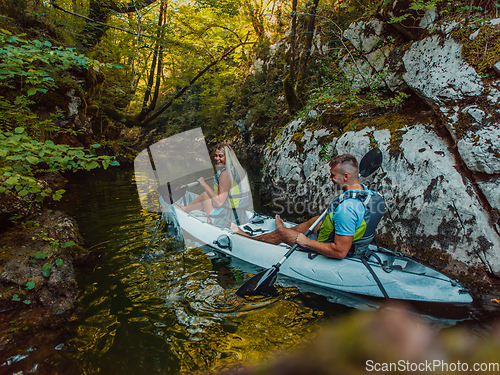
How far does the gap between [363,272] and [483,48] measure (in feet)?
13.1

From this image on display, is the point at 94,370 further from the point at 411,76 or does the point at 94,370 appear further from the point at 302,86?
the point at 302,86

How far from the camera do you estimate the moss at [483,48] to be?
395 centimetres

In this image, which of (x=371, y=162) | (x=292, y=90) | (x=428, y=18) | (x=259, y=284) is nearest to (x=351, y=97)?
(x=428, y=18)

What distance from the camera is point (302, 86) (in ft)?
32.7

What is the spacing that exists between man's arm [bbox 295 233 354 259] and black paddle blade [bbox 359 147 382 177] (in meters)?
1.27

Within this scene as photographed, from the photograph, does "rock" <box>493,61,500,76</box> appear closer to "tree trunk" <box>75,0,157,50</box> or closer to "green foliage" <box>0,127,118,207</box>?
"green foliage" <box>0,127,118,207</box>

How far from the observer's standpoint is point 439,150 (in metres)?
4.21

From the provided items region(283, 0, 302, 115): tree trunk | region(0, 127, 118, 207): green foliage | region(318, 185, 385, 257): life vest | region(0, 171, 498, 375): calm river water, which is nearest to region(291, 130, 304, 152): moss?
A: region(283, 0, 302, 115): tree trunk

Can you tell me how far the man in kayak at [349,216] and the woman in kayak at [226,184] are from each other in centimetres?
187

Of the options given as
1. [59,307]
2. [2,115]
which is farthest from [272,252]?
[2,115]

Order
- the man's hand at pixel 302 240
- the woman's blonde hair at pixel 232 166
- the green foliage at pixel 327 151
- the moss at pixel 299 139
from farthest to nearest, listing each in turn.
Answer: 1. the moss at pixel 299 139
2. the green foliage at pixel 327 151
3. the woman's blonde hair at pixel 232 166
4. the man's hand at pixel 302 240

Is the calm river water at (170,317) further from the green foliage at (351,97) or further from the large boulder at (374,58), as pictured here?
the large boulder at (374,58)

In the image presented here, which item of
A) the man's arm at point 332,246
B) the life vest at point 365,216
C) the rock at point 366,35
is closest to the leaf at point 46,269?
the man's arm at point 332,246

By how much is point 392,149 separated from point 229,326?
159 inches
